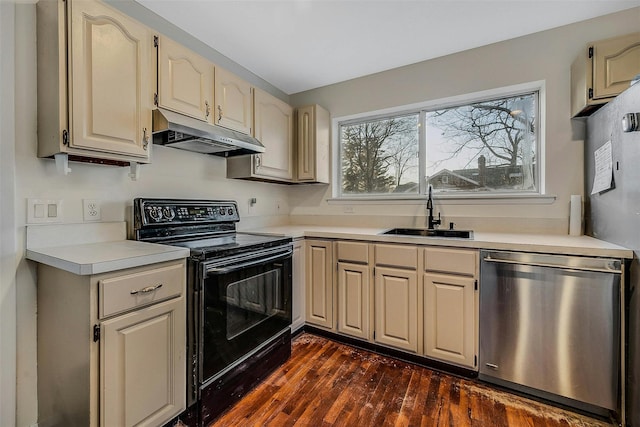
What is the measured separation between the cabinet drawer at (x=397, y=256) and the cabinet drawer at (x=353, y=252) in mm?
98

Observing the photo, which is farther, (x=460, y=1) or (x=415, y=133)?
(x=415, y=133)

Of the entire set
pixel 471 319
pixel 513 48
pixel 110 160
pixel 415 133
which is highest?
pixel 513 48

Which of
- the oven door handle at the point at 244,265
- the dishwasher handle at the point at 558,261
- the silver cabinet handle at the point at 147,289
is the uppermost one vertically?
the dishwasher handle at the point at 558,261

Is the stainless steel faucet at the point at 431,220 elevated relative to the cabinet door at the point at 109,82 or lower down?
lower down

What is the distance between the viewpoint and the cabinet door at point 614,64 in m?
1.69

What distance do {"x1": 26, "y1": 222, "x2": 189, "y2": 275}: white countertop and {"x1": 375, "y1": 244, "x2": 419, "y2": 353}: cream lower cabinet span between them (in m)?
1.37

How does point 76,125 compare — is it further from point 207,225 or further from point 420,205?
point 420,205

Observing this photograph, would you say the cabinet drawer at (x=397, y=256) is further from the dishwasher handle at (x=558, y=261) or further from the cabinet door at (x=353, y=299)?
the dishwasher handle at (x=558, y=261)

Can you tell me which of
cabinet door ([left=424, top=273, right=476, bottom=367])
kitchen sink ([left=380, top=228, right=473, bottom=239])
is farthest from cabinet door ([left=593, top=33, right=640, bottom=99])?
cabinet door ([left=424, top=273, right=476, bottom=367])

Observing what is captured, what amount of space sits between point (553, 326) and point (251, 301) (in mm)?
Result: 1764

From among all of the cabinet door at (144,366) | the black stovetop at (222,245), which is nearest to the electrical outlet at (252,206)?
the black stovetop at (222,245)

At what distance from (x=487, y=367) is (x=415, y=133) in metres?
2.03

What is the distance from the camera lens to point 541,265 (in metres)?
1.63

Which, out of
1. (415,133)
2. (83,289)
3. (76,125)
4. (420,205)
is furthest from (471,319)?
(76,125)
